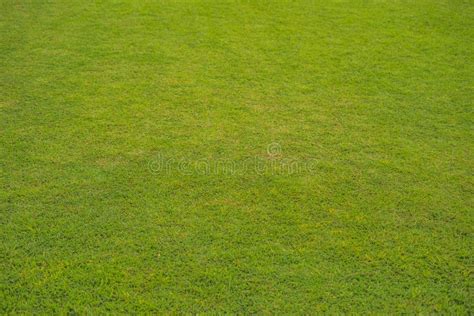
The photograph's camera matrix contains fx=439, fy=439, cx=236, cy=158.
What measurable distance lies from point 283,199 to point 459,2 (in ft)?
16.9

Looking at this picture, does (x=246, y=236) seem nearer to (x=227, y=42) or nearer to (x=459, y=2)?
(x=227, y=42)

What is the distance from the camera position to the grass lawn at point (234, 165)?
2.88 metres

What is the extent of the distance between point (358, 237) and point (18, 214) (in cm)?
253

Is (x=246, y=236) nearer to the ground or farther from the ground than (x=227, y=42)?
nearer to the ground

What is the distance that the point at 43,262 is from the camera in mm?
2971

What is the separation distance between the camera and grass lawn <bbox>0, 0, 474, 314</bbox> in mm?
2881

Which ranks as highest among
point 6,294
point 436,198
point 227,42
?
point 227,42

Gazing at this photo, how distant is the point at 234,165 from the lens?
376 cm

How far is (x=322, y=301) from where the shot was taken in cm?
279

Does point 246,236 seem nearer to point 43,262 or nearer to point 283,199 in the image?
point 283,199

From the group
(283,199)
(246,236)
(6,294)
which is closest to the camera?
(6,294)

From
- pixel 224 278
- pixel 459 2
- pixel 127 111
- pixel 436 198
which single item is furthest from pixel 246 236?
pixel 459 2

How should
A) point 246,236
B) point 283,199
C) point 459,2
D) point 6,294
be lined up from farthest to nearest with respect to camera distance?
point 459,2
point 283,199
point 246,236
point 6,294

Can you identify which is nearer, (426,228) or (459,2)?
(426,228)
